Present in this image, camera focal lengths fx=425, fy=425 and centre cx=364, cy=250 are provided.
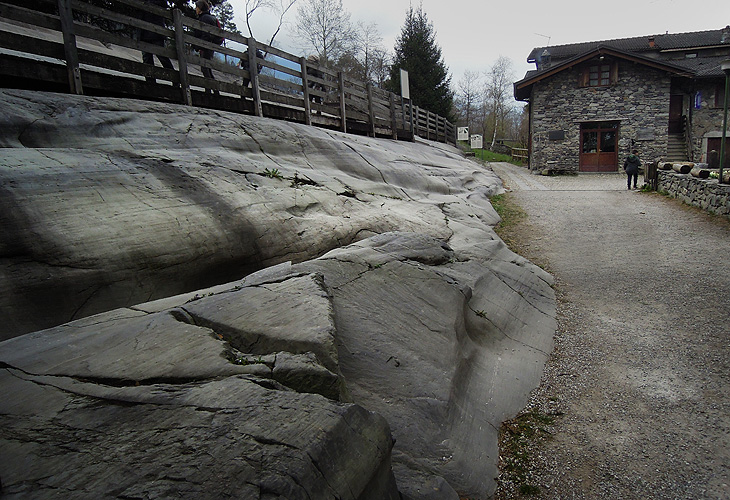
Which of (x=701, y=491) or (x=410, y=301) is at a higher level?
(x=410, y=301)

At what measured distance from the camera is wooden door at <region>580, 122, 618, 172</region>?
2383cm

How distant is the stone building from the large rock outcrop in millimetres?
20007

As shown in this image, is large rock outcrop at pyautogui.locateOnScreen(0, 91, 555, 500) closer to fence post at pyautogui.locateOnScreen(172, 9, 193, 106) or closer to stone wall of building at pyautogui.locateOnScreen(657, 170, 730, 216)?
fence post at pyautogui.locateOnScreen(172, 9, 193, 106)

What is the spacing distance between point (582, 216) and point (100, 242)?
1156cm

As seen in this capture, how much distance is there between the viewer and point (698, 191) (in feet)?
38.5

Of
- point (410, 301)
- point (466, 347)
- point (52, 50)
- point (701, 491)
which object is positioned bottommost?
point (701, 491)

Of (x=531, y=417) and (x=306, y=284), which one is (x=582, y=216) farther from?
(x=306, y=284)

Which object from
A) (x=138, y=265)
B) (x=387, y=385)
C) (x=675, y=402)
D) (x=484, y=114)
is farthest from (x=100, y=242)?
(x=484, y=114)

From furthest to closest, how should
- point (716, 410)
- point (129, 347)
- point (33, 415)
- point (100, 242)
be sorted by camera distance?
point (100, 242)
point (716, 410)
point (129, 347)
point (33, 415)

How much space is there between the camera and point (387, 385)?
138 inches

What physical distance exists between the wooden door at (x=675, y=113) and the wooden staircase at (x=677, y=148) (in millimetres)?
655

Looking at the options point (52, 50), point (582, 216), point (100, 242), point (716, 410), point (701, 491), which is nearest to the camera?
point (701, 491)

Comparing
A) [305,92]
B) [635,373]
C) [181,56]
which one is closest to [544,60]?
[305,92]

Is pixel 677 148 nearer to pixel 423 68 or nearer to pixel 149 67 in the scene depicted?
pixel 423 68
